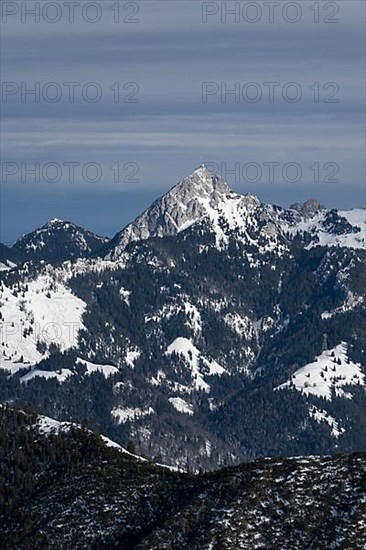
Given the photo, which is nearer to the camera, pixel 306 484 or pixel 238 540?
pixel 238 540

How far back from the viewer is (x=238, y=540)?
18425 centimetres

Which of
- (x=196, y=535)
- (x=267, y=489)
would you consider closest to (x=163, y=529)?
(x=196, y=535)

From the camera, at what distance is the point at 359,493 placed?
194375 millimetres

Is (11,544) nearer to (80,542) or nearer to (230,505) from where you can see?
(80,542)

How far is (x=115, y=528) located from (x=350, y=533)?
3461 cm

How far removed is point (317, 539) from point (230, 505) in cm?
1463

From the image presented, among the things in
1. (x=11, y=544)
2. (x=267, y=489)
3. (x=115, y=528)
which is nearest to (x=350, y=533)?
(x=267, y=489)

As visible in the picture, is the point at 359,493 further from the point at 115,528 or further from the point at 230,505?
the point at 115,528

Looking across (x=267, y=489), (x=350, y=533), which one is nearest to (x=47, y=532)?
(x=267, y=489)

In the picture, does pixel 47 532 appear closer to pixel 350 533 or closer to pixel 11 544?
pixel 11 544

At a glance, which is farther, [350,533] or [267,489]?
[267,489]

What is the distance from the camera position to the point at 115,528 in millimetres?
196875

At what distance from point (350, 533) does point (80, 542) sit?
126ft

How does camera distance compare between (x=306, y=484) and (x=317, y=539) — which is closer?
(x=317, y=539)
